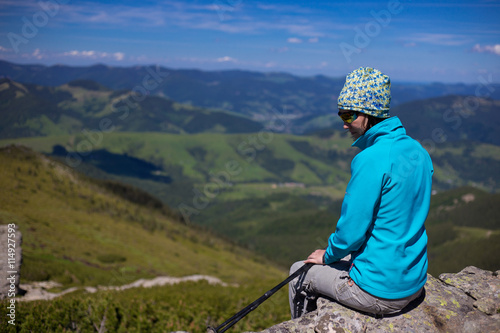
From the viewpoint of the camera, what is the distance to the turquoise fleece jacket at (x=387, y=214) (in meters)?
5.25

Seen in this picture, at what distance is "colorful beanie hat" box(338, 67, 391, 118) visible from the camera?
18.5ft

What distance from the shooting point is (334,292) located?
6160 mm

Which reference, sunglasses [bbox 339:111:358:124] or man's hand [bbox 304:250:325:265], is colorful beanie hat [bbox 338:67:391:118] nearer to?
sunglasses [bbox 339:111:358:124]

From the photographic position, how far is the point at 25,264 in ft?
92.1

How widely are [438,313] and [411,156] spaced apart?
120 inches

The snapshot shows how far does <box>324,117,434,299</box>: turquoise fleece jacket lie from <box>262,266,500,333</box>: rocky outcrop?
2.17 feet

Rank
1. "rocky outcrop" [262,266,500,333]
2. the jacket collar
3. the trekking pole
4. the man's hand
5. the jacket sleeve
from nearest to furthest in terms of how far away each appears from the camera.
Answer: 1. the jacket sleeve
2. the jacket collar
3. the trekking pole
4. "rocky outcrop" [262,266,500,333]
5. the man's hand

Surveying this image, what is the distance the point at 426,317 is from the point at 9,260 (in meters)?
18.7

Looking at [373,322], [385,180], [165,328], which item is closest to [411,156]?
[385,180]

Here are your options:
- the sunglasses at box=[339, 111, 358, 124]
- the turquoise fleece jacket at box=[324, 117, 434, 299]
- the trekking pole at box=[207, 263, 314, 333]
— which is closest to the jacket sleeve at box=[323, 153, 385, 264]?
the turquoise fleece jacket at box=[324, 117, 434, 299]

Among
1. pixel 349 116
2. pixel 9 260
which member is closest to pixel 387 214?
pixel 349 116

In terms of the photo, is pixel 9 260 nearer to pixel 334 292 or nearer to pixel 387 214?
pixel 334 292

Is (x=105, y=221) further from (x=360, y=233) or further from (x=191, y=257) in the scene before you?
(x=360, y=233)

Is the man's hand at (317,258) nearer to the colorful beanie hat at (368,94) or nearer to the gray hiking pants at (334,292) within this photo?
the gray hiking pants at (334,292)
